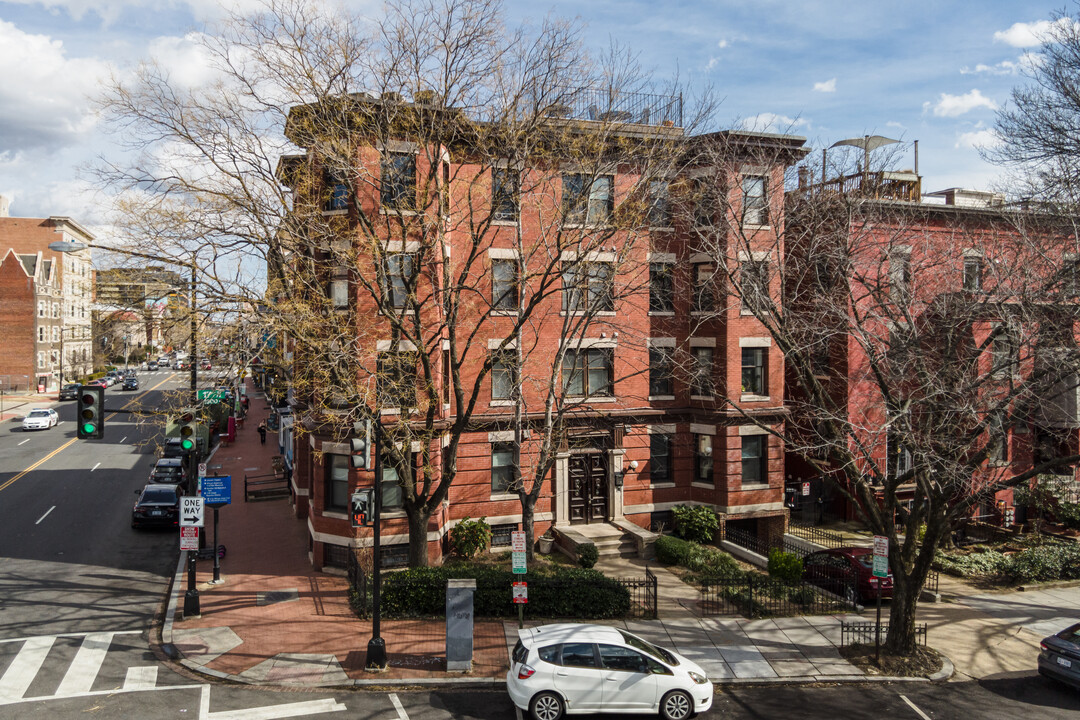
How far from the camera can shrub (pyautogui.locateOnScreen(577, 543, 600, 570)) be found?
20844 mm

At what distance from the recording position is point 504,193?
61.4ft

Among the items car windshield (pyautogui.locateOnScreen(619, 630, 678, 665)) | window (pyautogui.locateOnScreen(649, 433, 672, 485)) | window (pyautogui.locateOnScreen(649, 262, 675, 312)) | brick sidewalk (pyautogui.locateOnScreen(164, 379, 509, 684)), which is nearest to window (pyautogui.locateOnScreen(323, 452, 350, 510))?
brick sidewalk (pyautogui.locateOnScreen(164, 379, 509, 684))

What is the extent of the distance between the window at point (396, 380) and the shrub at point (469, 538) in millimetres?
4465

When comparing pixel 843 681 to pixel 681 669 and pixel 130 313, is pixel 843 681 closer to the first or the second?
pixel 681 669

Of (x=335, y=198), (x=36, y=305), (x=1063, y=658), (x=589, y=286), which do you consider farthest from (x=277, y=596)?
(x=36, y=305)

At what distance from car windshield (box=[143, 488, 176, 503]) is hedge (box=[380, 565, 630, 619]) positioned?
41.5ft

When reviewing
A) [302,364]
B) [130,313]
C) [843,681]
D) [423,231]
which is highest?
[423,231]

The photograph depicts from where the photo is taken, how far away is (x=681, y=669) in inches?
496

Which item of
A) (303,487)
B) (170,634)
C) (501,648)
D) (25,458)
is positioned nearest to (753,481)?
(501,648)

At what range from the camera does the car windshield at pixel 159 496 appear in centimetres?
2556

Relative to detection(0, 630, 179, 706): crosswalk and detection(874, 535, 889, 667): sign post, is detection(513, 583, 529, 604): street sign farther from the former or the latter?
detection(874, 535, 889, 667): sign post

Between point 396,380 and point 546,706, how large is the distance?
34.6 ft

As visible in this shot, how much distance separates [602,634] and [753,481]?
46.0ft

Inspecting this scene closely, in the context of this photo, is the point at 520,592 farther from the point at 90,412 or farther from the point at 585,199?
the point at 90,412
